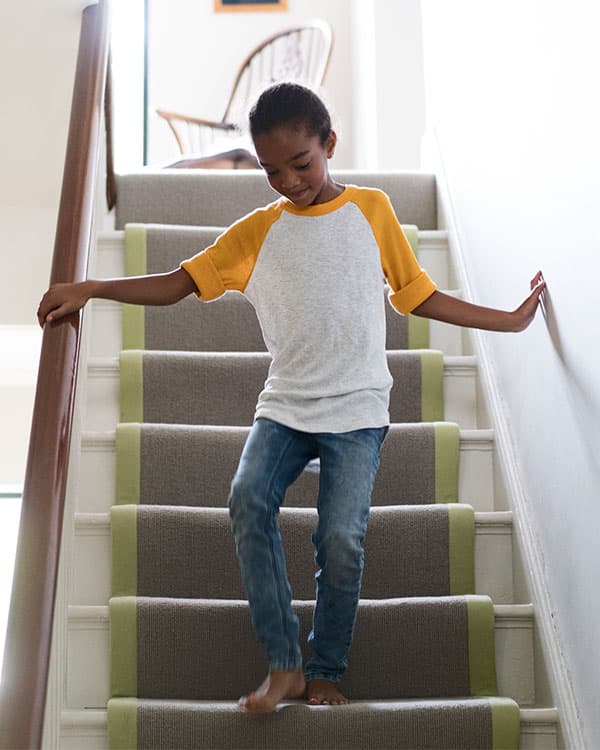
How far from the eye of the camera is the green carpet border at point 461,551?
2297 mm

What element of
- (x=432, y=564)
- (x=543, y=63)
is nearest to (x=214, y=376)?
(x=432, y=564)

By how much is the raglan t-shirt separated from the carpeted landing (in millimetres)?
156

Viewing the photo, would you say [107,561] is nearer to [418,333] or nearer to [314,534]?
[314,534]

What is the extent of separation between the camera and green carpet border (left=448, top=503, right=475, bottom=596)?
2297 millimetres

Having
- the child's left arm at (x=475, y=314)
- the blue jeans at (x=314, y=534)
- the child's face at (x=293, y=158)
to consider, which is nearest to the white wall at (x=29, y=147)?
the child's face at (x=293, y=158)

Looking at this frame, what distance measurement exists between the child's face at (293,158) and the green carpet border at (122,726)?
0.94m

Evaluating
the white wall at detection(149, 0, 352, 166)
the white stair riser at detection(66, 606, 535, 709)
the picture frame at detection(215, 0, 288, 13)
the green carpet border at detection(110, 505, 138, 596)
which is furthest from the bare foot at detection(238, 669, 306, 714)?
the picture frame at detection(215, 0, 288, 13)

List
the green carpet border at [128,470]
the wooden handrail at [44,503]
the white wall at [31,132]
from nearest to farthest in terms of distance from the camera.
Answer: the wooden handrail at [44,503]
the green carpet border at [128,470]
the white wall at [31,132]

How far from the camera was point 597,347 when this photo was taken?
1.74 meters

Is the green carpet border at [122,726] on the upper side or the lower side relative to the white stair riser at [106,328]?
lower

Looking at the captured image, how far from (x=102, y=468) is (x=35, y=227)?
213cm

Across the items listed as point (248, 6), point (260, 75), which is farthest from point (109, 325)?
point (248, 6)

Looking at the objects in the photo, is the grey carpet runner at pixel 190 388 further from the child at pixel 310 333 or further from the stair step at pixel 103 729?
the stair step at pixel 103 729

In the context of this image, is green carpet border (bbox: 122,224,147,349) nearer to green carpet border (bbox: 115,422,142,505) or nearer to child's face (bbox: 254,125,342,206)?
green carpet border (bbox: 115,422,142,505)
